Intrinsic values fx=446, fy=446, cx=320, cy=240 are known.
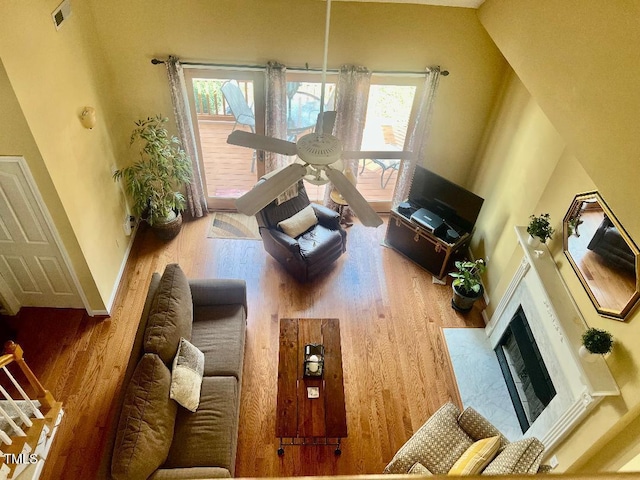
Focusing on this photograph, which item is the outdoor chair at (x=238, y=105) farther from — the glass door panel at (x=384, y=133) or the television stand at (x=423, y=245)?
the television stand at (x=423, y=245)

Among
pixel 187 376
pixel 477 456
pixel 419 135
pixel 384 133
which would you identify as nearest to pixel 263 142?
pixel 187 376

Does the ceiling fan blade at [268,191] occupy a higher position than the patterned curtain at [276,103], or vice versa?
the ceiling fan blade at [268,191]

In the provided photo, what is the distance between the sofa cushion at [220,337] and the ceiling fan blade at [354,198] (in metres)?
2.13

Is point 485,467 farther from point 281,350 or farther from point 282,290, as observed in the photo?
point 282,290

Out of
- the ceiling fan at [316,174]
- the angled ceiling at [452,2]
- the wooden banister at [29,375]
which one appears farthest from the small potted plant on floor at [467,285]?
the wooden banister at [29,375]

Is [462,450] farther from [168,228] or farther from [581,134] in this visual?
[168,228]

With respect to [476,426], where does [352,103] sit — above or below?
above

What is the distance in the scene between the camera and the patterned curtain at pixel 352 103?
477cm

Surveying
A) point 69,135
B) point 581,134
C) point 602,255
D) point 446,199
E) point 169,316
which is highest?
point 581,134

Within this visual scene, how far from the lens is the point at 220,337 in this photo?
156 inches

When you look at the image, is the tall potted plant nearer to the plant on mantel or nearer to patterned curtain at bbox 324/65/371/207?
patterned curtain at bbox 324/65/371/207

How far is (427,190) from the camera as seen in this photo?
17.0 feet

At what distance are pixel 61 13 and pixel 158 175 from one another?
1.73 m

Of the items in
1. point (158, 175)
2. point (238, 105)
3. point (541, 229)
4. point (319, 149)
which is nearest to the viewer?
point (319, 149)
